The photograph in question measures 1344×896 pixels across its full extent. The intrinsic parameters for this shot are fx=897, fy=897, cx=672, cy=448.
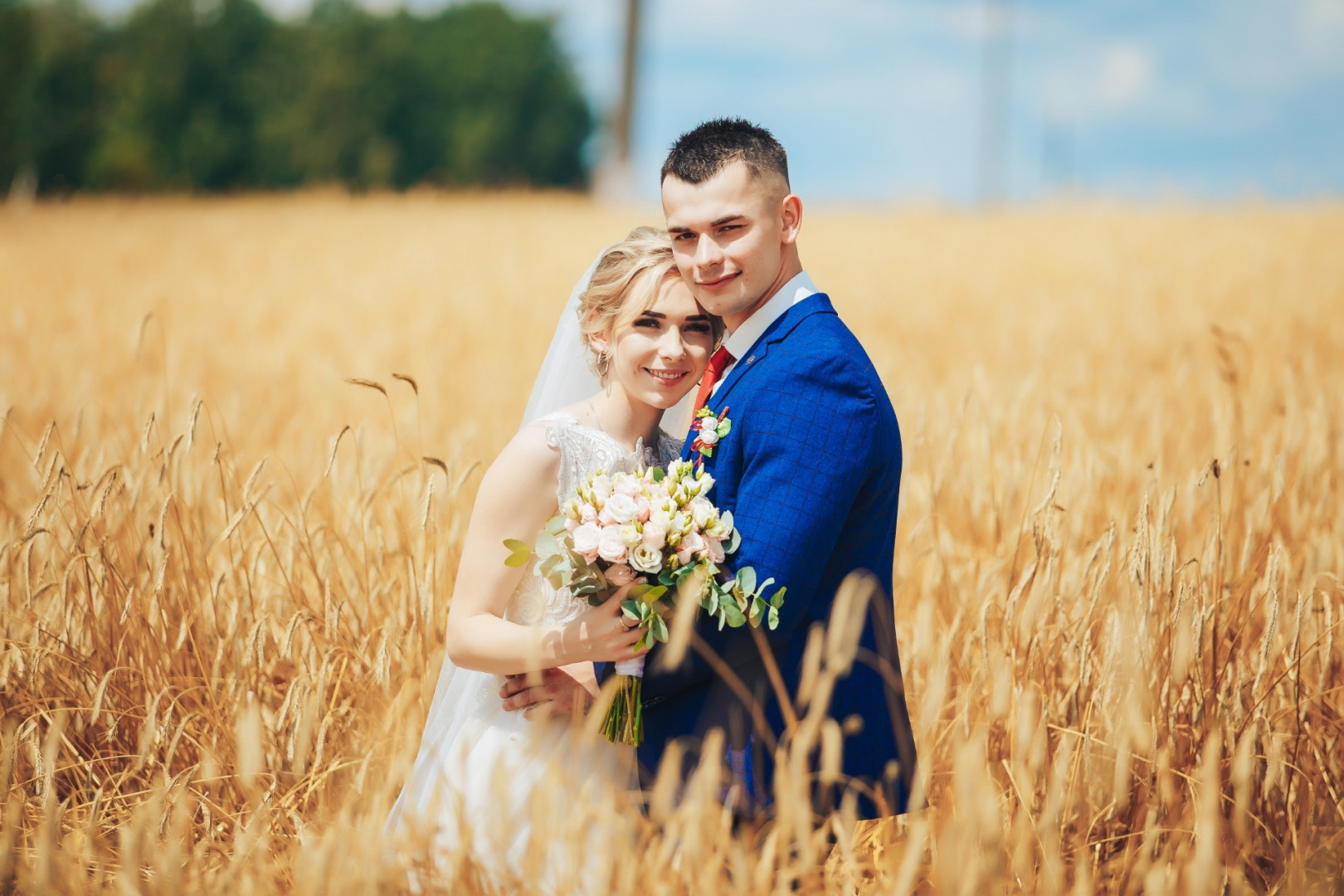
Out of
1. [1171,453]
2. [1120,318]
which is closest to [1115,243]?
[1120,318]

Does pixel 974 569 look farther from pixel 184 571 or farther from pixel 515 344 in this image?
pixel 515 344

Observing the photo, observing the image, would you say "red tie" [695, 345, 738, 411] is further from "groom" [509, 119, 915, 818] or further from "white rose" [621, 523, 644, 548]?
"white rose" [621, 523, 644, 548]

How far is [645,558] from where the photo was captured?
1.32m

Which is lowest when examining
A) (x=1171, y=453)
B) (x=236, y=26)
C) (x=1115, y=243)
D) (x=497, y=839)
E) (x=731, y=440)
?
(x=497, y=839)

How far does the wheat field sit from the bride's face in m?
0.59

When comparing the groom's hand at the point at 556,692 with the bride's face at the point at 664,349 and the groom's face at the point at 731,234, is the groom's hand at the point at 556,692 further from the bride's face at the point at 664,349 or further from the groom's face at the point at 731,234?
the groom's face at the point at 731,234

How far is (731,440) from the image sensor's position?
1.48 metres

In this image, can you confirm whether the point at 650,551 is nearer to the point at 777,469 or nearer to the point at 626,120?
the point at 777,469

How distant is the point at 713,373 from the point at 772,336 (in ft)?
0.52

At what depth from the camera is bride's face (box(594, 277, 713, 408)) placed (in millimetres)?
1685

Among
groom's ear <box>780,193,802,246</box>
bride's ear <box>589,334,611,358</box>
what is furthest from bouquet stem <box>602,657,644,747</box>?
groom's ear <box>780,193,802,246</box>

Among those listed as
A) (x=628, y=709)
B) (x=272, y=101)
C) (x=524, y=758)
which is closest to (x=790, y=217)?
(x=628, y=709)

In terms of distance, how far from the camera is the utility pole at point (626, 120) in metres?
14.2

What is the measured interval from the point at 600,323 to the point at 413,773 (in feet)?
2.99
